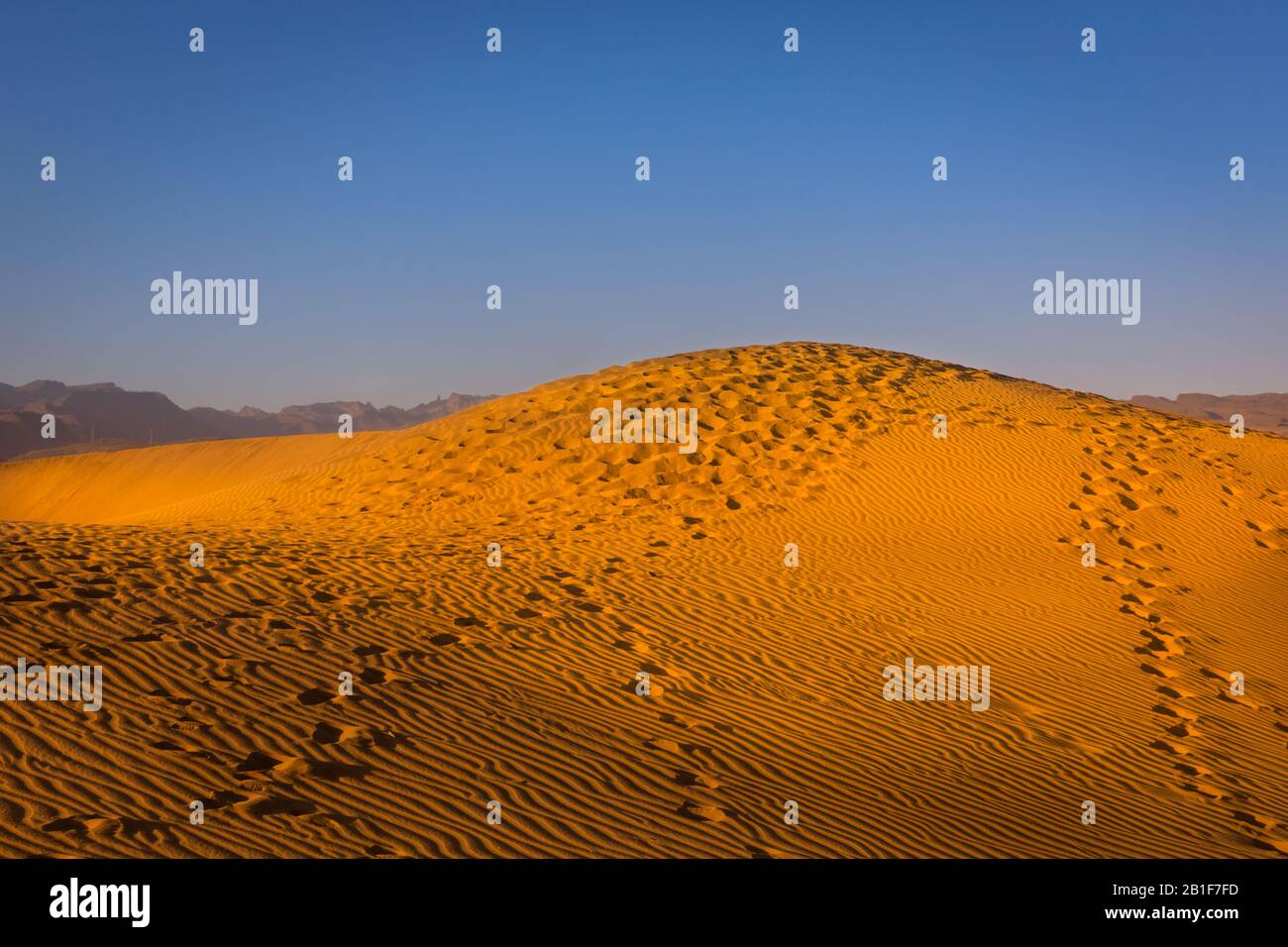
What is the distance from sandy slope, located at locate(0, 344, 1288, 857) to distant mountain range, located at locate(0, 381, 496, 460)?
74430 mm

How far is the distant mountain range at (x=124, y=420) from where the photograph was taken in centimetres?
9431

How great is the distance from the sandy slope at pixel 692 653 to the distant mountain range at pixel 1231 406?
10545cm

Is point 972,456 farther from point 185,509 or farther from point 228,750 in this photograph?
point 185,509

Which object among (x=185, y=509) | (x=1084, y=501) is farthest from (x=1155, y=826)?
(x=185, y=509)

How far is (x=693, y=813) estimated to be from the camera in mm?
7312

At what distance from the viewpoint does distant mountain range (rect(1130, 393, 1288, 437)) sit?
11575cm
